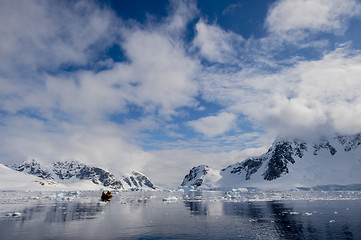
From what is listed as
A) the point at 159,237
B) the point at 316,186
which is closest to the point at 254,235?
the point at 159,237

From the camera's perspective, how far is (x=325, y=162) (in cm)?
19362

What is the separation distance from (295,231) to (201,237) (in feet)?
29.7

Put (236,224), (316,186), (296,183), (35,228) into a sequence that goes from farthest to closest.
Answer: (296,183) < (316,186) < (236,224) < (35,228)

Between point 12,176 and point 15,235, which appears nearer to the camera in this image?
point 15,235

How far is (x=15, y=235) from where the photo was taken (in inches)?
858

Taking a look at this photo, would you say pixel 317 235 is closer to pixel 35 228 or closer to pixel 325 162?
pixel 35 228

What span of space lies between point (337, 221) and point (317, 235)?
352 inches

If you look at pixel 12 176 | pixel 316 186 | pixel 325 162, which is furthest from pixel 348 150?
pixel 12 176

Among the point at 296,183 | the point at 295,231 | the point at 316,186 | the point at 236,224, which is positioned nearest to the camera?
the point at 295,231

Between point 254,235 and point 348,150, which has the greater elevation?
point 348,150

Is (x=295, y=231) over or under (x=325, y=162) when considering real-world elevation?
under

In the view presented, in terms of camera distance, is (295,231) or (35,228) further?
(35,228)

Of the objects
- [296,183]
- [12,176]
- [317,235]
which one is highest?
[12,176]

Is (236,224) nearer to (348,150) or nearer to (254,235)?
(254,235)
